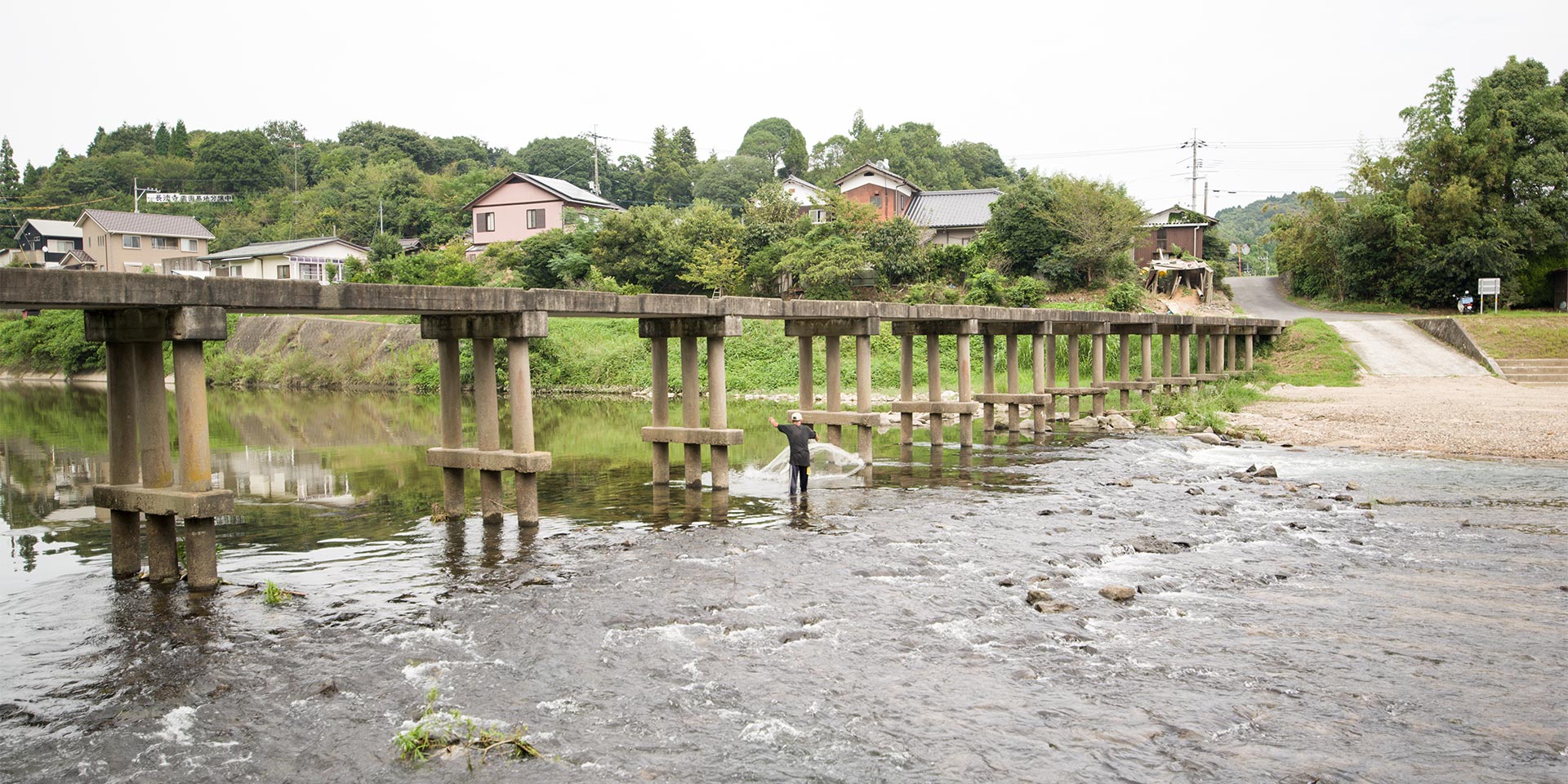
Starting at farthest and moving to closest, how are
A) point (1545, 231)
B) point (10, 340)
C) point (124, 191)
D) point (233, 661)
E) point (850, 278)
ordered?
1. point (124, 191)
2. point (10, 340)
3. point (850, 278)
4. point (1545, 231)
5. point (233, 661)

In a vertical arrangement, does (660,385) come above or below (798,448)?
above

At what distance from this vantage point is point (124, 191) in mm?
87938

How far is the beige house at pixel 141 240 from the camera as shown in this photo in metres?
62.8

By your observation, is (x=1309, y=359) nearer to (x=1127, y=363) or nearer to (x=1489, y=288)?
Result: (x=1489, y=288)

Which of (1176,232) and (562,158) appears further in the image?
(562,158)

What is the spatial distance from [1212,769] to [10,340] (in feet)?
248

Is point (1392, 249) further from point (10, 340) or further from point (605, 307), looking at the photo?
point (10, 340)

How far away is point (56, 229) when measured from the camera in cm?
6694

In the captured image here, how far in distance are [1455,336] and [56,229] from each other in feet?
249

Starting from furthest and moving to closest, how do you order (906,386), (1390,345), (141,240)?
(141,240)
(1390,345)
(906,386)

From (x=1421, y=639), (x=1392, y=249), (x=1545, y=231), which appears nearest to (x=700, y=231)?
(x=1392, y=249)

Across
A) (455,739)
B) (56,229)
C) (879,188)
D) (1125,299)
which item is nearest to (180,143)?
(56,229)

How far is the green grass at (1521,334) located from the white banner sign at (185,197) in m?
87.5

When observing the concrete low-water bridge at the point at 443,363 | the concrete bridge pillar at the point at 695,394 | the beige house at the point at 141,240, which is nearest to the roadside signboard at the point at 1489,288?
the concrete low-water bridge at the point at 443,363
